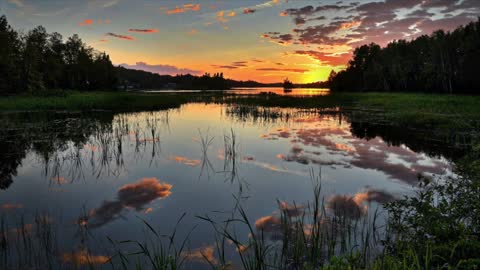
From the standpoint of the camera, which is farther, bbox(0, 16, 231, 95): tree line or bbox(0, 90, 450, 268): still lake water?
bbox(0, 16, 231, 95): tree line

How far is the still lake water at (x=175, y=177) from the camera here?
790 centimetres

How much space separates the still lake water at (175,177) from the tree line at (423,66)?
192 feet

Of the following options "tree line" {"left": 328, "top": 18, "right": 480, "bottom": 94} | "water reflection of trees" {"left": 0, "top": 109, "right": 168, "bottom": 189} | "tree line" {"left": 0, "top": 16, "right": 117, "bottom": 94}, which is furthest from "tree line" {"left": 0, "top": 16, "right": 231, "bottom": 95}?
"tree line" {"left": 328, "top": 18, "right": 480, "bottom": 94}

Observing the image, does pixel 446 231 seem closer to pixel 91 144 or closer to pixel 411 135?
pixel 91 144

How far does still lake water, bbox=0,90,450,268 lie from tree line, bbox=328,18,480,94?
58619 millimetres

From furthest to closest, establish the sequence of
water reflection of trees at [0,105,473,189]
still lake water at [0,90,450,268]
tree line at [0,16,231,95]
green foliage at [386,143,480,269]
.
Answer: tree line at [0,16,231,95], water reflection of trees at [0,105,473,189], still lake water at [0,90,450,268], green foliage at [386,143,480,269]

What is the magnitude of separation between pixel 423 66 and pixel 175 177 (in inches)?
3400

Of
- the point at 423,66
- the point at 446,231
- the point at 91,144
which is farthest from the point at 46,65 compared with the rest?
the point at 423,66

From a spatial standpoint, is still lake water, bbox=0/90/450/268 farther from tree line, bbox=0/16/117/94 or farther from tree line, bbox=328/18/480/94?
tree line, bbox=328/18/480/94

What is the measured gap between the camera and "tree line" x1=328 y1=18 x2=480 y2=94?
203 feet

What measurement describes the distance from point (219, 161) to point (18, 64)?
6987 centimetres

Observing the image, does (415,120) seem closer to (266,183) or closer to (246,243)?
(266,183)

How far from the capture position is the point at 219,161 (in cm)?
1419

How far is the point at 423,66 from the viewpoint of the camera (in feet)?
255
